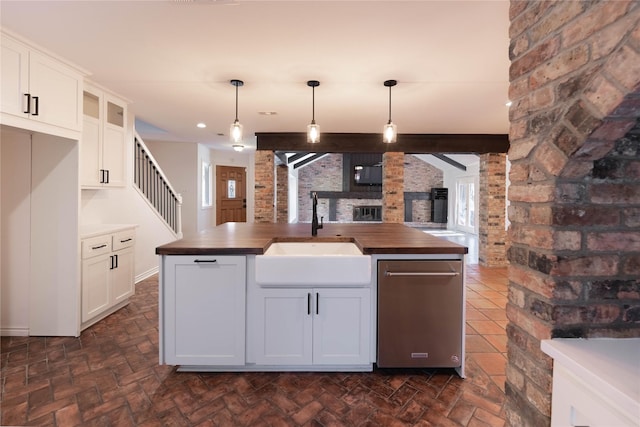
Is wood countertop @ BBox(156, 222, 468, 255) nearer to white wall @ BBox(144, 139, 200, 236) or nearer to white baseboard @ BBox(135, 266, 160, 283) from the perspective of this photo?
white baseboard @ BBox(135, 266, 160, 283)

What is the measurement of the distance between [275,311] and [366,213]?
33.2 feet

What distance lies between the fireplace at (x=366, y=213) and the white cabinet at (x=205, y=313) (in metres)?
10.1

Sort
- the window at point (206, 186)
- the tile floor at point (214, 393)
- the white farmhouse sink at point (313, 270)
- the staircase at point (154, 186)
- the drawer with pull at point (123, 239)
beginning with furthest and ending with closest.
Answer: the window at point (206, 186), the staircase at point (154, 186), the drawer with pull at point (123, 239), the white farmhouse sink at point (313, 270), the tile floor at point (214, 393)

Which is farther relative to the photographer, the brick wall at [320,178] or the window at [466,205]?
the brick wall at [320,178]

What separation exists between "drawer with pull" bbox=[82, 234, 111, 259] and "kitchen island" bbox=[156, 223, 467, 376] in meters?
1.26

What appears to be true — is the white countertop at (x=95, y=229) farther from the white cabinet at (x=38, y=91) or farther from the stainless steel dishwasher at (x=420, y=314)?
the stainless steel dishwasher at (x=420, y=314)

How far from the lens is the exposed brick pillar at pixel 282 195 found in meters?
6.53

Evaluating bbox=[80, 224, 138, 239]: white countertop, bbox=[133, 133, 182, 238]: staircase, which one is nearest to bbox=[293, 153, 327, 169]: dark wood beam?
bbox=[133, 133, 182, 238]: staircase

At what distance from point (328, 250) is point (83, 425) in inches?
74.1

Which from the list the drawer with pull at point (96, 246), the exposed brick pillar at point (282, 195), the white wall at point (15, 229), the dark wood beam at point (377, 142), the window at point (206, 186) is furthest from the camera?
the window at point (206, 186)

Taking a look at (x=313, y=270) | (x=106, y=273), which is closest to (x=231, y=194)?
(x=106, y=273)

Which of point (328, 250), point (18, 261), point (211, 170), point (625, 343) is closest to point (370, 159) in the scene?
point (211, 170)

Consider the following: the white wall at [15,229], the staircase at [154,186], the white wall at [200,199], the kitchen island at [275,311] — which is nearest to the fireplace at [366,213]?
the white wall at [200,199]

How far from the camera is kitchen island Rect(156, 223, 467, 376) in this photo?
2158 mm
